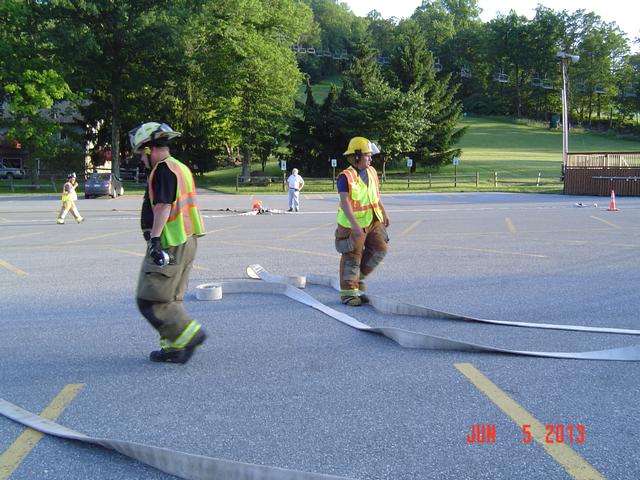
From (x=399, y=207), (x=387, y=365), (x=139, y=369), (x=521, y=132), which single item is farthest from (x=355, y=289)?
(x=521, y=132)

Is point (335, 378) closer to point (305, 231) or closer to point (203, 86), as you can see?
point (305, 231)

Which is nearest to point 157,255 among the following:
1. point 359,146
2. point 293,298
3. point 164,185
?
point 164,185

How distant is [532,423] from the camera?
3.92 meters

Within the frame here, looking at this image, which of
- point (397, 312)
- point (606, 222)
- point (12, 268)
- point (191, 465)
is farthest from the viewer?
point (606, 222)

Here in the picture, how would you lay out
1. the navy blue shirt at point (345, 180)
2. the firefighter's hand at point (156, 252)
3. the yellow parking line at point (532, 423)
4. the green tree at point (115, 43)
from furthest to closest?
1. the green tree at point (115, 43)
2. the navy blue shirt at point (345, 180)
3. the firefighter's hand at point (156, 252)
4. the yellow parking line at point (532, 423)

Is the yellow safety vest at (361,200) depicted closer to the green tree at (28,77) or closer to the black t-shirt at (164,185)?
the black t-shirt at (164,185)

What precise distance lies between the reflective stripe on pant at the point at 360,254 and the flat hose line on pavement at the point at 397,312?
1.03 feet

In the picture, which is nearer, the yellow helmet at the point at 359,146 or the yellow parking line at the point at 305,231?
the yellow helmet at the point at 359,146

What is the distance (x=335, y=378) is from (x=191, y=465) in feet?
5.77

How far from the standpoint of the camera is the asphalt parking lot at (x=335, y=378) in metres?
3.50

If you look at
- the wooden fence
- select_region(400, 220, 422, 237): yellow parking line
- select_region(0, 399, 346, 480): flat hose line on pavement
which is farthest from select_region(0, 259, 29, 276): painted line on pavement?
the wooden fence

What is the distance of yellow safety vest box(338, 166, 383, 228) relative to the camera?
23.7 feet

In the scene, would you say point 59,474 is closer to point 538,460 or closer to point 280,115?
point 538,460

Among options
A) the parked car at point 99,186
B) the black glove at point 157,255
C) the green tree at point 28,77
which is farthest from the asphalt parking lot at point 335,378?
the green tree at point 28,77
